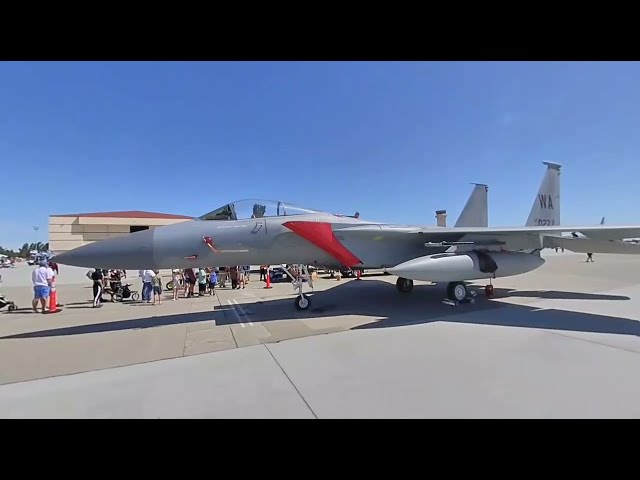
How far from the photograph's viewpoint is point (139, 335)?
17.7 ft

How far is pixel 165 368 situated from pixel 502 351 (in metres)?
4.43

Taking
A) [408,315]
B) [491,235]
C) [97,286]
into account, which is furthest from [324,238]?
[97,286]

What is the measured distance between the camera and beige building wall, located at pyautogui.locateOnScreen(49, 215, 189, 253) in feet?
144

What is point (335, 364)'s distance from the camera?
143 inches

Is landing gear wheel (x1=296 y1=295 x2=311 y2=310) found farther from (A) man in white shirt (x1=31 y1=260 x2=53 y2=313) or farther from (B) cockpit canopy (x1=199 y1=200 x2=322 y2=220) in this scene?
(A) man in white shirt (x1=31 y1=260 x2=53 y2=313)

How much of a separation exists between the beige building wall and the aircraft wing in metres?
46.1

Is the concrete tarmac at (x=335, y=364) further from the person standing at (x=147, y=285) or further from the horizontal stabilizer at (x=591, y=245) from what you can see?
the person standing at (x=147, y=285)

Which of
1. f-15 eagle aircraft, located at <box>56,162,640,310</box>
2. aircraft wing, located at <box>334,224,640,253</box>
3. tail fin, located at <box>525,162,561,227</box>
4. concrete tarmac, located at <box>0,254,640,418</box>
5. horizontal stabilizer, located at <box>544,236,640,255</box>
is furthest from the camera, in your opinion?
tail fin, located at <box>525,162,561,227</box>

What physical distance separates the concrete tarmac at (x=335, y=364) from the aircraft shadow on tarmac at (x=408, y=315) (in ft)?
0.18

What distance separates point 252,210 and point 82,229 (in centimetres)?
5197

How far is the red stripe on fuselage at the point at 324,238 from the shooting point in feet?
22.0

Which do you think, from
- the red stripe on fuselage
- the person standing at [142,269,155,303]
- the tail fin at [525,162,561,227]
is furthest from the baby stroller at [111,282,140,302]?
the tail fin at [525,162,561,227]
